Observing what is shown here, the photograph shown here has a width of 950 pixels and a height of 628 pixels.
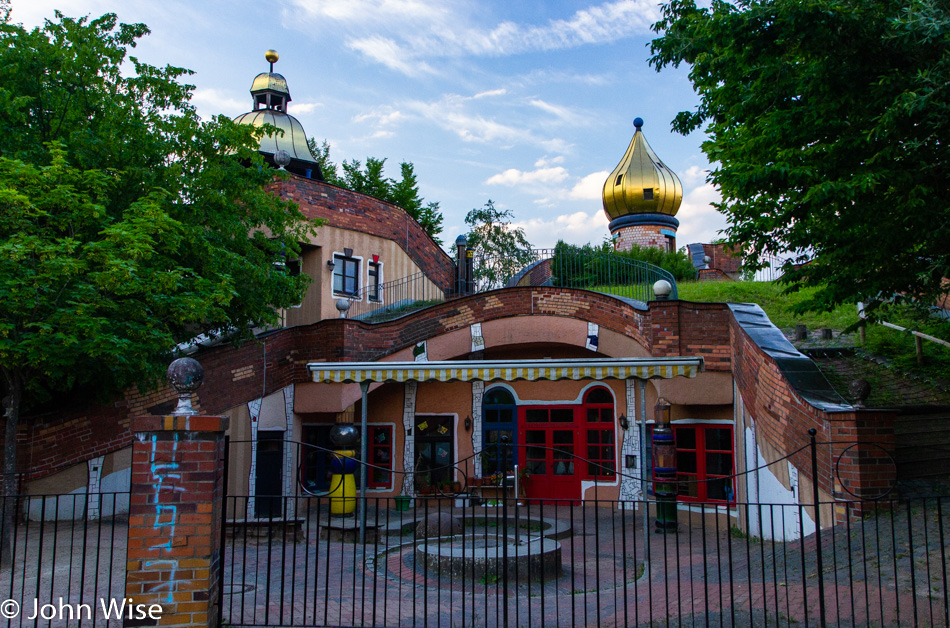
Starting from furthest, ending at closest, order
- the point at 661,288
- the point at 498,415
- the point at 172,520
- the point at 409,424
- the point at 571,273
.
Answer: the point at 571,273 → the point at 498,415 → the point at 409,424 → the point at 661,288 → the point at 172,520

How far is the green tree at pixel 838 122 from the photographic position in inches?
242

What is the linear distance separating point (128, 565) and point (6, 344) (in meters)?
4.87

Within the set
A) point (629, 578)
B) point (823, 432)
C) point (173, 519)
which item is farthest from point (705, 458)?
point (173, 519)

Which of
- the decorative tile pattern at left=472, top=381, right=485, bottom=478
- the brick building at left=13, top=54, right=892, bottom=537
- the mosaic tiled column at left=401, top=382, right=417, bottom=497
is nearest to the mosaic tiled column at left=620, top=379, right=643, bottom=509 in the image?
the brick building at left=13, top=54, right=892, bottom=537

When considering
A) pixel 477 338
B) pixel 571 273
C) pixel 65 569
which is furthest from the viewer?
pixel 571 273

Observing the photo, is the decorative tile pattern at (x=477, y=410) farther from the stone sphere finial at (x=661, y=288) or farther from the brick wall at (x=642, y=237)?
the brick wall at (x=642, y=237)

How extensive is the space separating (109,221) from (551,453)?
10.3 meters

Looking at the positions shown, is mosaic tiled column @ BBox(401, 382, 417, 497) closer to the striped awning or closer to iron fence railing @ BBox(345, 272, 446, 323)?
iron fence railing @ BBox(345, 272, 446, 323)

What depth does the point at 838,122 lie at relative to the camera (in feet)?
22.2

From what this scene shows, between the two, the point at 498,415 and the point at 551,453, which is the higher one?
the point at 498,415

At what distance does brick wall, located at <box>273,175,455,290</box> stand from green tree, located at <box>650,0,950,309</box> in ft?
35.6

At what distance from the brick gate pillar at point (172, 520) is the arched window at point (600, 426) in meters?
11.6

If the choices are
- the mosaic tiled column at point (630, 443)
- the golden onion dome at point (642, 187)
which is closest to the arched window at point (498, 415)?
the mosaic tiled column at point (630, 443)

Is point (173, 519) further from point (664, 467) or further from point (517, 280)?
point (517, 280)
